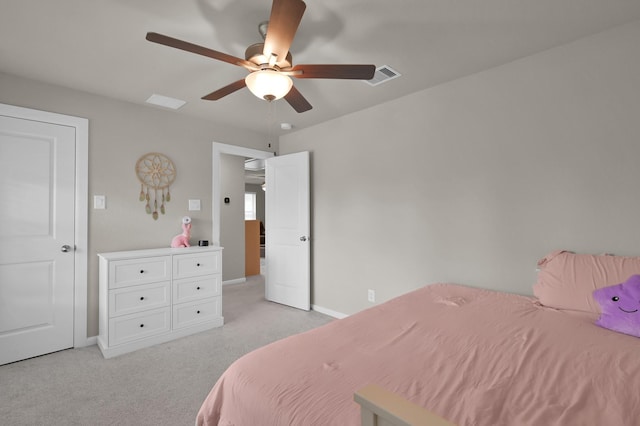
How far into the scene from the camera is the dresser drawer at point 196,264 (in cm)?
309

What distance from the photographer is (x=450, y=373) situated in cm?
111

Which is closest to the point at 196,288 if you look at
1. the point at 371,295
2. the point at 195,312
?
the point at 195,312

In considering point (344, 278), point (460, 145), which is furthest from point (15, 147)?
point (460, 145)

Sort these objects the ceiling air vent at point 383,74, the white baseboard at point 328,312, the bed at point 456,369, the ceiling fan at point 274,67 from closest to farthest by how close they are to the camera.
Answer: the bed at point 456,369 → the ceiling fan at point 274,67 → the ceiling air vent at point 383,74 → the white baseboard at point 328,312

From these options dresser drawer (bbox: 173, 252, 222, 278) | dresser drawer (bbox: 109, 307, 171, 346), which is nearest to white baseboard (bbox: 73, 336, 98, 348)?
dresser drawer (bbox: 109, 307, 171, 346)

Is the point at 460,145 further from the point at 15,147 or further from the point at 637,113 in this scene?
the point at 15,147

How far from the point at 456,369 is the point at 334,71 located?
159 centimetres

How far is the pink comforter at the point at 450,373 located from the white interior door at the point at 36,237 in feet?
7.92

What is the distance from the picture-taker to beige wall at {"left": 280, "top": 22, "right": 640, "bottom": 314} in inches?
77.5

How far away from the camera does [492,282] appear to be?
8.06 feet

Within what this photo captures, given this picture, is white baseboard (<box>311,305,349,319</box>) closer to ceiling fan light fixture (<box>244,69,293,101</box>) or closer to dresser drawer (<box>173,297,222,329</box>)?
dresser drawer (<box>173,297,222,329</box>)

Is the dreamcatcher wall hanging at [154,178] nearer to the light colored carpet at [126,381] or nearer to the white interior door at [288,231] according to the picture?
the white interior door at [288,231]

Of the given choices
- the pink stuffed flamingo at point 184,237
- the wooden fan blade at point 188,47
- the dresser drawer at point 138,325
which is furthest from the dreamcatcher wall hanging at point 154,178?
the wooden fan blade at point 188,47

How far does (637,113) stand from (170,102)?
379 centimetres
